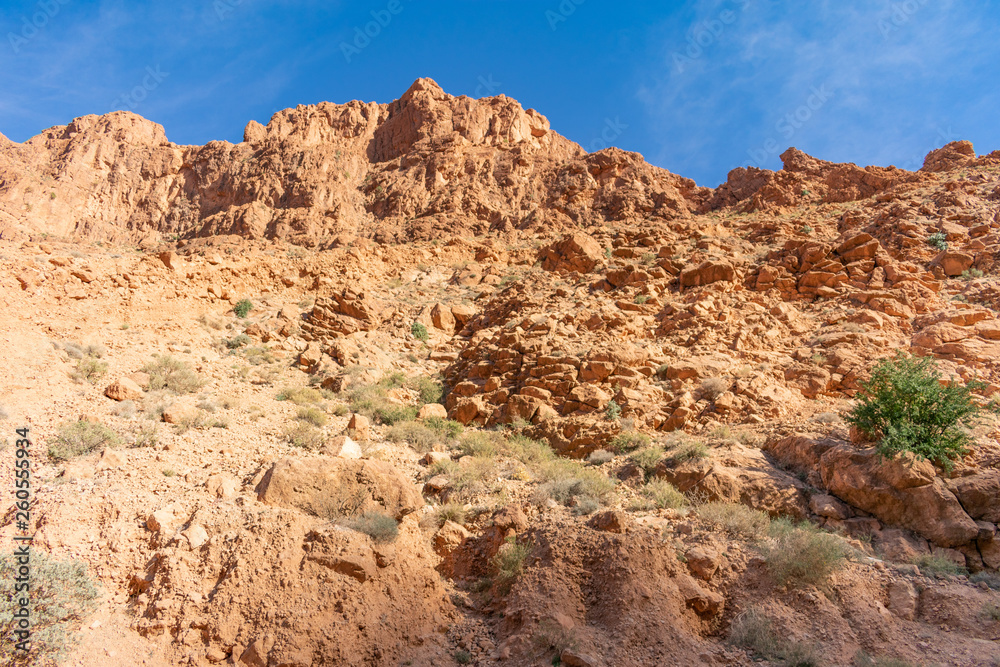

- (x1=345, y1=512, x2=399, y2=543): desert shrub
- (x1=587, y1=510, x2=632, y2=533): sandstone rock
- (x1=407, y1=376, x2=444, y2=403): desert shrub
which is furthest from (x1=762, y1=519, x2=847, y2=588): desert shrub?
(x1=407, y1=376, x2=444, y2=403): desert shrub

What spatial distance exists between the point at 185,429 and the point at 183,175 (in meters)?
30.2

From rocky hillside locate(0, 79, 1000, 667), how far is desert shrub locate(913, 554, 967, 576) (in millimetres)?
32

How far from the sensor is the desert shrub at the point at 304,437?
27.5 feet

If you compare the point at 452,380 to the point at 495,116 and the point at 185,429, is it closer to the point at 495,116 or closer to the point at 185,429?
the point at 185,429

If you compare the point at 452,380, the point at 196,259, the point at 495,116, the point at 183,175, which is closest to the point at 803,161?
the point at 495,116

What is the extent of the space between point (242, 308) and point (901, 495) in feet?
53.6

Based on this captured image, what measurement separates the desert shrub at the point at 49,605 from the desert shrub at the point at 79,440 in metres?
2.13

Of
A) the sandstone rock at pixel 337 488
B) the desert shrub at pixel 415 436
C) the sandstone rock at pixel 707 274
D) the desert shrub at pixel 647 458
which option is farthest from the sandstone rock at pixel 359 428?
the sandstone rock at pixel 707 274

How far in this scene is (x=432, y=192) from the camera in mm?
28141

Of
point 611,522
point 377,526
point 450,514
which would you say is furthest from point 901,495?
point 377,526

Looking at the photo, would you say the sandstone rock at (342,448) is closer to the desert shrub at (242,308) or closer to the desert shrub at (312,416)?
the desert shrub at (312,416)

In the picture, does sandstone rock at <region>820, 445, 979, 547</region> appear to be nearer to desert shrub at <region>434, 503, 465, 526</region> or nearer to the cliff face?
desert shrub at <region>434, 503, 465, 526</region>

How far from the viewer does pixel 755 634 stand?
492 centimetres

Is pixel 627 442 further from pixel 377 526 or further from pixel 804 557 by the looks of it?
pixel 377 526
